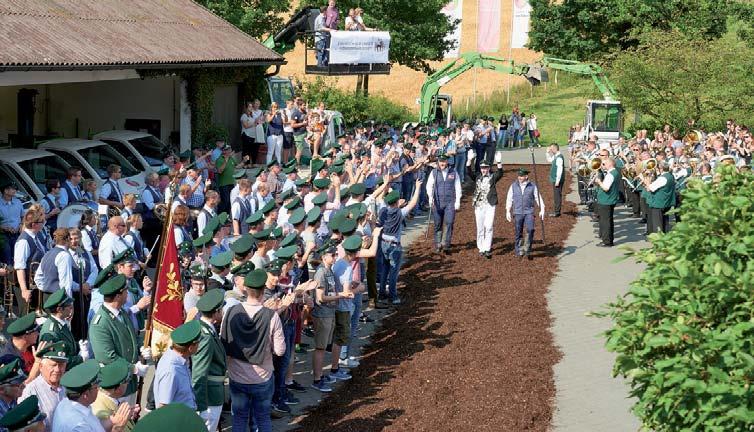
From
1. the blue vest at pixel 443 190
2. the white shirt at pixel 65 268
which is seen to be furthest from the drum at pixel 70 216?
the blue vest at pixel 443 190

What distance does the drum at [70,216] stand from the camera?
15.0 meters

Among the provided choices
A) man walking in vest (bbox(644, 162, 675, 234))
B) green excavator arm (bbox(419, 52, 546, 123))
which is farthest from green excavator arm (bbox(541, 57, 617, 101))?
man walking in vest (bbox(644, 162, 675, 234))

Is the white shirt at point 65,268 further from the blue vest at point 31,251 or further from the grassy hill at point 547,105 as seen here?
the grassy hill at point 547,105

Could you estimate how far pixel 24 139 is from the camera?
20.8 m

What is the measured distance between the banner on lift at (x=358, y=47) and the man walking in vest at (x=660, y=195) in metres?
11.9

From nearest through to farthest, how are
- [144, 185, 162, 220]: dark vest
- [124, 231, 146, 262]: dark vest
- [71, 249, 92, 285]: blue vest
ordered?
[71, 249, 92, 285]: blue vest
[124, 231, 146, 262]: dark vest
[144, 185, 162, 220]: dark vest

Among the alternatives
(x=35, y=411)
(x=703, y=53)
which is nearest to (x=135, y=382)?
(x=35, y=411)

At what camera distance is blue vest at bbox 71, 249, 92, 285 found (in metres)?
12.0

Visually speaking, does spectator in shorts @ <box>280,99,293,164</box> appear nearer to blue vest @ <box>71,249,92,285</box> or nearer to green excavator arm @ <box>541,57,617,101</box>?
green excavator arm @ <box>541,57,617,101</box>

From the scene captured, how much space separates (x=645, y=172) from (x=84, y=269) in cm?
1360

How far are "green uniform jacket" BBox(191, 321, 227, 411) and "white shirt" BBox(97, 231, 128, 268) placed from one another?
367cm

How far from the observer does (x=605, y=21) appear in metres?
53.4

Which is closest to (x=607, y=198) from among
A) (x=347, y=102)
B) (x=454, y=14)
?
(x=347, y=102)

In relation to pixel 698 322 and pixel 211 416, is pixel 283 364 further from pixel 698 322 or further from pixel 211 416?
pixel 698 322
